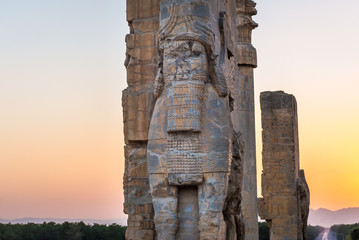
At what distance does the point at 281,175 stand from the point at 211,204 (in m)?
8.43

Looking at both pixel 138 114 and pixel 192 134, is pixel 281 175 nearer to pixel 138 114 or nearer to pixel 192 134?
pixel 138 114

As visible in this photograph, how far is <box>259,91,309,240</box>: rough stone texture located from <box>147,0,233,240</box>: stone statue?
318 inches

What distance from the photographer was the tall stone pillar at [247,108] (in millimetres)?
12609

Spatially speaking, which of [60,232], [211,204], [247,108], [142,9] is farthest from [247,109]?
[60,232]

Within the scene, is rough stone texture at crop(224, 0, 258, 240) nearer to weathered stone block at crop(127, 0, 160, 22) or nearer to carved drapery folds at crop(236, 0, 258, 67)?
carved drapery folds at crop(236, 0, 258, 67)

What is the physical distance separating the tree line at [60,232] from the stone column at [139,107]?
1285 cm

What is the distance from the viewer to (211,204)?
6688 millimetres

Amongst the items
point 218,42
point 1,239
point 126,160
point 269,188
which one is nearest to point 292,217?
point 269,188

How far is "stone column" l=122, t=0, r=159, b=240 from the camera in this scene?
8.16 m

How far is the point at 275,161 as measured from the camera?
1494cm

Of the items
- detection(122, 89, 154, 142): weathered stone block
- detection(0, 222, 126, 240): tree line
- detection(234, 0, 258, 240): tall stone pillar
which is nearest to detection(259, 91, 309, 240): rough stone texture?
detection(234, 0, 258, 240): tall stone pillar

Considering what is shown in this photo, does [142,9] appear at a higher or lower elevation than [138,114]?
higher

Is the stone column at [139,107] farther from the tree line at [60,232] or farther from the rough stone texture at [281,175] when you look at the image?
the tree line at [60,232]

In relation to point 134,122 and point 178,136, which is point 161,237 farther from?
point 134,122
